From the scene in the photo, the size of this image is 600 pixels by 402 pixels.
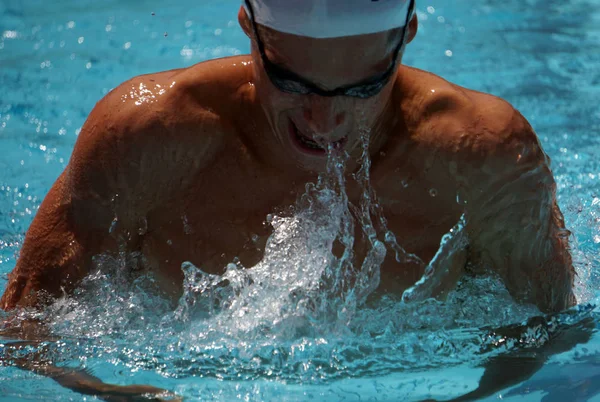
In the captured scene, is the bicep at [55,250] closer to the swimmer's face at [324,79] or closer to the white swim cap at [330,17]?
the swimmer's face at [324,79]

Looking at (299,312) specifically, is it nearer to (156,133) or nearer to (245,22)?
(156,133)

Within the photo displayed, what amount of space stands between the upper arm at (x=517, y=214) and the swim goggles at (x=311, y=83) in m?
0.28

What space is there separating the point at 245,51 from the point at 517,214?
2.94 m

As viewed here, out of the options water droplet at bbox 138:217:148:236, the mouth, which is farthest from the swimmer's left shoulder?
water droplet at bbox 138:217:148:236

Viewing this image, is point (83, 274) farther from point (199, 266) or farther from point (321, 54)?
point (321, 54)

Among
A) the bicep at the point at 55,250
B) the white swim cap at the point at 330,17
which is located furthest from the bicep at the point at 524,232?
the bicep at the point at 55,250

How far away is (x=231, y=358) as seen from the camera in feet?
6.24

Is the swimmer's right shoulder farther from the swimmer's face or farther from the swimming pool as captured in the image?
the swimming pool

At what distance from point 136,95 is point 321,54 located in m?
0.47

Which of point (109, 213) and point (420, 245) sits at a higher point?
point (109, 213)

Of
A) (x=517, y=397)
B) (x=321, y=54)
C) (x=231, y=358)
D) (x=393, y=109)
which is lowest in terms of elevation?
(x=517, y=397)

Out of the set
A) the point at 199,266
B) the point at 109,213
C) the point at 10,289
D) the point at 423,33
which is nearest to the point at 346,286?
the point at 199,266

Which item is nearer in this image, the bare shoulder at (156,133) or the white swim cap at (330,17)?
the white swim cap at (330,17)

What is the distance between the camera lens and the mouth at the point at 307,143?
176 cm
